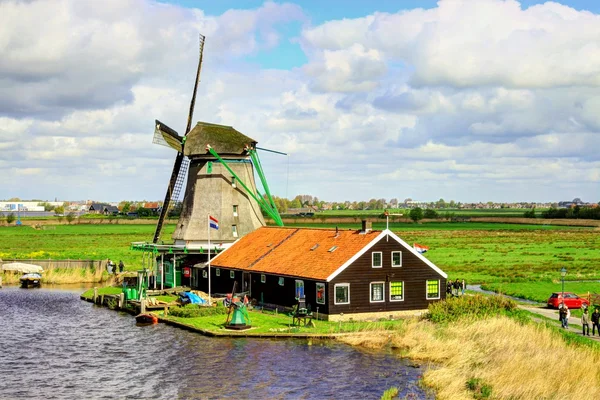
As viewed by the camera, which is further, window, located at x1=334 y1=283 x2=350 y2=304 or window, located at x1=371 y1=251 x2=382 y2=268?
window, located at x1=371 y1=251 x2=382 y2=268

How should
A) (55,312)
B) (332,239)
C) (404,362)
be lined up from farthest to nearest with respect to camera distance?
(55,312), (332,239), (404,362)

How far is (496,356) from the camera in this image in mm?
33812

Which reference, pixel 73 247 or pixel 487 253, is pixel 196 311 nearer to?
pixel 487 253

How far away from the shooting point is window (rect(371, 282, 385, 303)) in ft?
154

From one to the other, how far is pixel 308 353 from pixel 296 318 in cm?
786

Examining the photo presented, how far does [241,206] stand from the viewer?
215 ft

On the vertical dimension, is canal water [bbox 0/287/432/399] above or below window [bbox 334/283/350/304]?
below

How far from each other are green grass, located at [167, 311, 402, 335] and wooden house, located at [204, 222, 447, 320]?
1.49m

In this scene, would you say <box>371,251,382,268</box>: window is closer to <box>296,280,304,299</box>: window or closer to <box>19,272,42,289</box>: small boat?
<box>296,280,304,299</box>: window

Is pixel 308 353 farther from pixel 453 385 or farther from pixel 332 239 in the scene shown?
pixel 332 239

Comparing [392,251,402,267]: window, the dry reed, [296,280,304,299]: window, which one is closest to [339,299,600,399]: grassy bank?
the dry reed

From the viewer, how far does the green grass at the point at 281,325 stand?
42.7 meters

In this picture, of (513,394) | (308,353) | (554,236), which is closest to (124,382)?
(308,353)

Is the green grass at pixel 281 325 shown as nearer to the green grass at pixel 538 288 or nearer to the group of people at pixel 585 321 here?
the group of people at pixel 585 321
